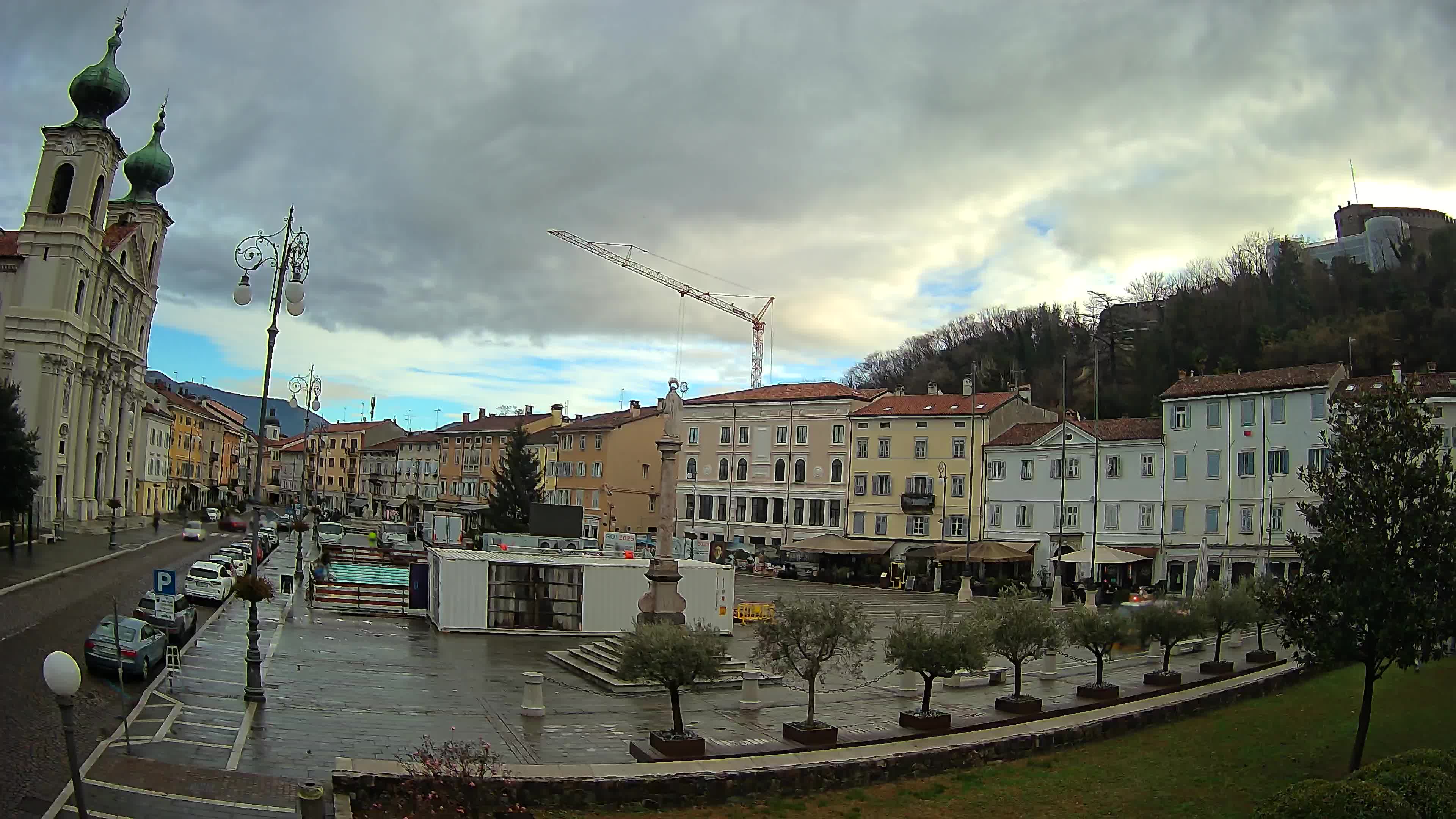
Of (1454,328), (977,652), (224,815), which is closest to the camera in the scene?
(224,815)

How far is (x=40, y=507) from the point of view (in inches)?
2292

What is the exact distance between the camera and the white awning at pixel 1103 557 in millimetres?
50219

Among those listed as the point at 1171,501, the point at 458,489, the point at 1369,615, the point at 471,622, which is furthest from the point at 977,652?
the point at 458,489

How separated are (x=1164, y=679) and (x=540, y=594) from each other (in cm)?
2008

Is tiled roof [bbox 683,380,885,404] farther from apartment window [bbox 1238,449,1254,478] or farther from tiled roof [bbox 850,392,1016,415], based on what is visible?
apartment window [bbox 1238,449,1254,478]

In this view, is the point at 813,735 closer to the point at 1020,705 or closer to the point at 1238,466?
the point at 1020,705

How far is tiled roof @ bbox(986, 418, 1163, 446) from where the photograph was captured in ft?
183

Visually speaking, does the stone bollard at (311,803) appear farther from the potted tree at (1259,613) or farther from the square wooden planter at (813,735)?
the potted tree at (1259,613)

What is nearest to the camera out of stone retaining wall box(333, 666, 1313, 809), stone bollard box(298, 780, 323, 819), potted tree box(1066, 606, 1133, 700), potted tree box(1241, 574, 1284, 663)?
stone bollard box(298, 780, 323, 819)

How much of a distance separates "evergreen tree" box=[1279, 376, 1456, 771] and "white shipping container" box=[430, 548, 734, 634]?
2125 centimetres

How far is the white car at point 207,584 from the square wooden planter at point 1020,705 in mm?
28775

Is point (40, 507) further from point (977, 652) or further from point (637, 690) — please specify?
point (977, 652)

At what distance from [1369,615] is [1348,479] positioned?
226 centimetres

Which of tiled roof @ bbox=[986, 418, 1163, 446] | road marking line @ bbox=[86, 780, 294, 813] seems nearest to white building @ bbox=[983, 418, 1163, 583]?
tiled roof @ bbox=[986, 418, 1163, 446]
